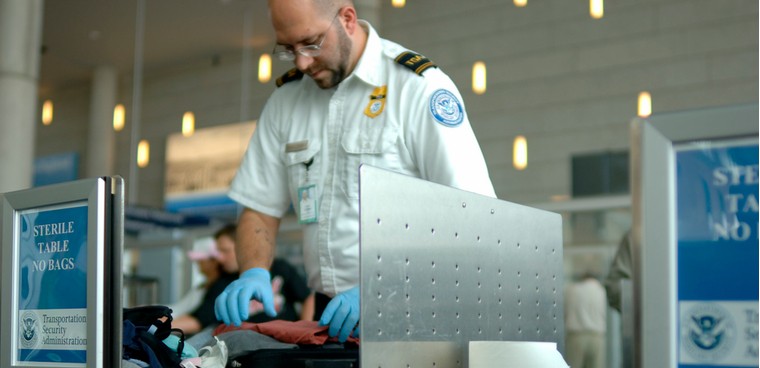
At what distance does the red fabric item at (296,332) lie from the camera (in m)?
1.69

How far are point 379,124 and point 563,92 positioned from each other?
19.9 ft

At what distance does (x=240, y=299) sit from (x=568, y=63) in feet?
21.0

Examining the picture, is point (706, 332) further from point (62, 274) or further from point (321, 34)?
point (321, 34)

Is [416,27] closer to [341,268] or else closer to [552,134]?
[552,134]

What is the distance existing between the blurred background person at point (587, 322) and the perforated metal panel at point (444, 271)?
537 cm

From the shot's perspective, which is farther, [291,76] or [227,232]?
[227,232]

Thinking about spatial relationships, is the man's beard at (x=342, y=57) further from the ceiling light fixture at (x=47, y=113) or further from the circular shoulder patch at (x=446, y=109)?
the ceiling light fixture at (x=47, y=113)

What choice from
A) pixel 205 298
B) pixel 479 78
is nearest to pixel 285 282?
pixel 205 298

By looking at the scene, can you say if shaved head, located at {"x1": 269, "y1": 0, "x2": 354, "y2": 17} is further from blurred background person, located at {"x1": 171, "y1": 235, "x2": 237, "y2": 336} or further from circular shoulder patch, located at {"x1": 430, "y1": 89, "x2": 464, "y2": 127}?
blurred background person, located at {"x1": 171, "y1": 235, "x2": 237, "y2": 336}

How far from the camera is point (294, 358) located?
162 cm

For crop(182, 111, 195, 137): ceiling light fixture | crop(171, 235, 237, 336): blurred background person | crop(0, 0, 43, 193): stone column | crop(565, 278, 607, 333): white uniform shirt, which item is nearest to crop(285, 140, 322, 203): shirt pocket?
crop(171, 235, 237, 336): blurred background person

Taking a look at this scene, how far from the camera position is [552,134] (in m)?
7.83

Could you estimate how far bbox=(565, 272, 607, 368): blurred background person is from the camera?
6.95 m

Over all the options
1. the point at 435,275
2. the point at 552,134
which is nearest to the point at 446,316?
the point at 435,275
